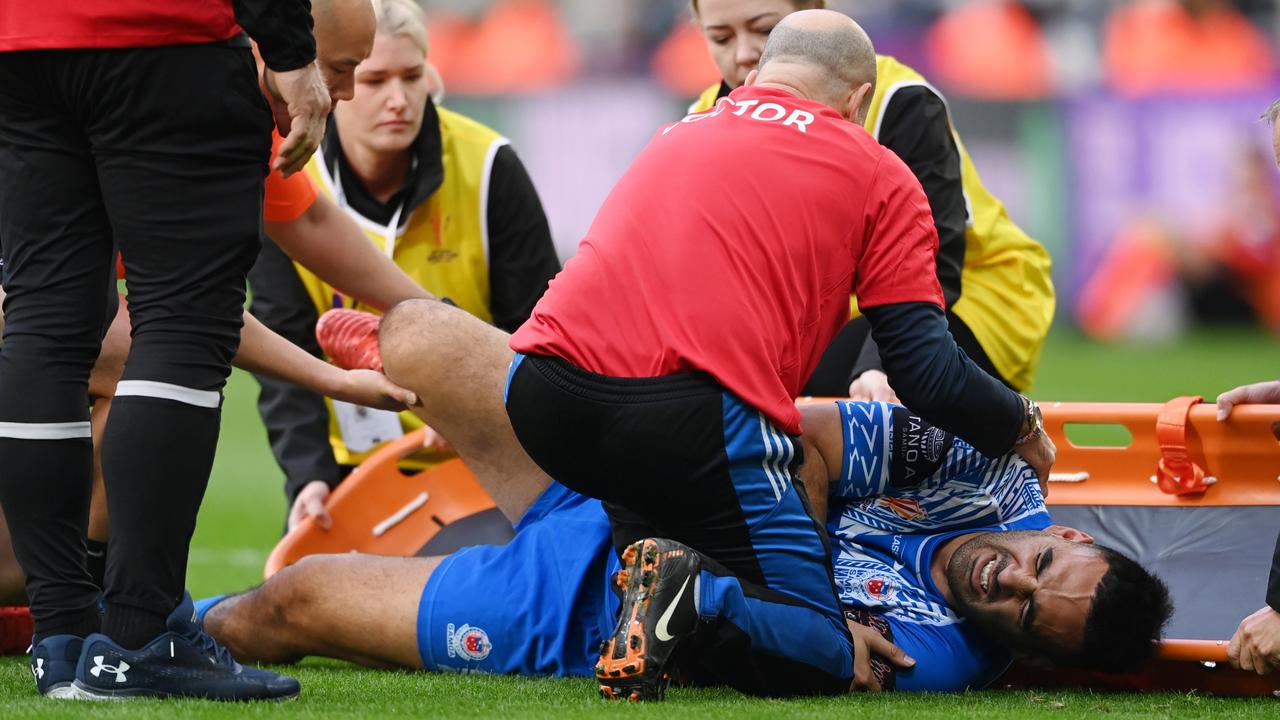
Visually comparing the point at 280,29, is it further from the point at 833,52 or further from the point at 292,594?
the point at 292,594

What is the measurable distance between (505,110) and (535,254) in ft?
35.6

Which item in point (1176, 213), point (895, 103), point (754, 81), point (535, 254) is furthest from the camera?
point (1176, 213)

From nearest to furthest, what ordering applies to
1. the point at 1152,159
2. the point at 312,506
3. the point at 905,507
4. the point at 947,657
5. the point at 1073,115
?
the point at 947,657 → the point at 905,507 → the point at 312,506 → the point at 1152,159 → the point at 1073,115

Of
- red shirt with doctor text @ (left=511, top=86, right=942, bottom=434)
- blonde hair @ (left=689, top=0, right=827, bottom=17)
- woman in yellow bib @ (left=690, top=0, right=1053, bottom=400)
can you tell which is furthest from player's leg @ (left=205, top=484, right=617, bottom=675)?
blonde hair @ (left=689, top=0, right=827, bottom=17)

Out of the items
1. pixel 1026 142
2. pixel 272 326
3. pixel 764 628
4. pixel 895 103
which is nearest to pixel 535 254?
pixel 272 326

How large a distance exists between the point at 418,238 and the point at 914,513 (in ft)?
6.36

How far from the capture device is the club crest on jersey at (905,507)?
374cm

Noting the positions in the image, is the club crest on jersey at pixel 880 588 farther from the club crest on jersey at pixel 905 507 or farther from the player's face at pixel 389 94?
the player's face at pixel 389 94

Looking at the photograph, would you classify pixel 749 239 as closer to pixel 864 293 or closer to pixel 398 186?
pixel 864 293

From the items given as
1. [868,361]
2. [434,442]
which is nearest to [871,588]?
[868,361]

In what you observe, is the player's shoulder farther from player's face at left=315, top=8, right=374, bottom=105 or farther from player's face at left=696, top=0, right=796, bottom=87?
player's face at left=315, top=8, right=374, bottom=105

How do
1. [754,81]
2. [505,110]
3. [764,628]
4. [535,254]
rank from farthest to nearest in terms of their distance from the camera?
[505,110] < [535,254] < [754,81] < [764,628]

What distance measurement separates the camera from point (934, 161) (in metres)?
4.62

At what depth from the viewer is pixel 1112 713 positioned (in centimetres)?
322
